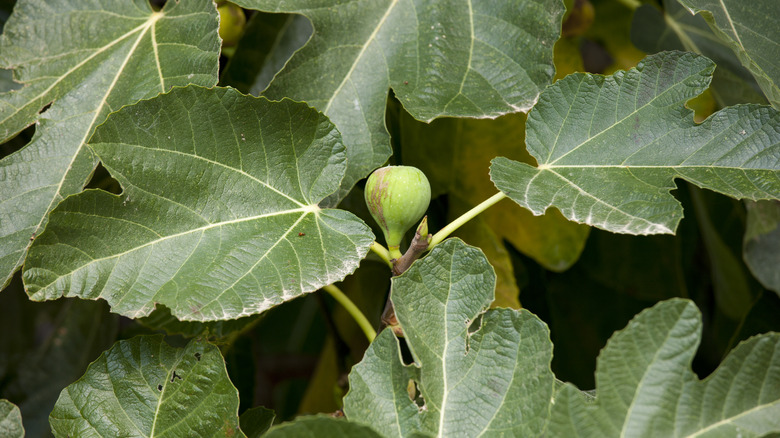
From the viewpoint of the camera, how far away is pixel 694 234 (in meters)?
1.20

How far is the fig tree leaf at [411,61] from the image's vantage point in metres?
0.69

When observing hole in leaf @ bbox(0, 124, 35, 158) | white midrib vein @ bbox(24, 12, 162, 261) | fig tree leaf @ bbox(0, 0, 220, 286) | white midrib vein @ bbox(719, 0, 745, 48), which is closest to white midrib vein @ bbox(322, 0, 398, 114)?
fig tree leaf @ bbox(0, 0, 220, 286)

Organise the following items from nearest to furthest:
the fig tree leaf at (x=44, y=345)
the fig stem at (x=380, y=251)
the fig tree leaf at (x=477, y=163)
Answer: the fig stem at (x=380, y=251) < the fig tree leaf at (x=477, y=163) < the fig tree leaf at (x=44, y=345)

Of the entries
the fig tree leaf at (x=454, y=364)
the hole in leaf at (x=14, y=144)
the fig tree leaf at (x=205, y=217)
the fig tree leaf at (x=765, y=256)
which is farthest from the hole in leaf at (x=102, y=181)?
the fig tree leaf at (x=765, y=256)

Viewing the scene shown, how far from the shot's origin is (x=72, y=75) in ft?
2.37

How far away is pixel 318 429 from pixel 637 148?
418 mm

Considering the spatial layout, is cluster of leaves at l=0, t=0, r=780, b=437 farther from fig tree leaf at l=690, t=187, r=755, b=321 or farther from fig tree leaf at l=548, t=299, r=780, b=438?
fig tree leaf at l=690, t=187, r=755, b=321

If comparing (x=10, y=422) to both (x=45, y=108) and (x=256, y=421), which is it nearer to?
(x=256, y=421)

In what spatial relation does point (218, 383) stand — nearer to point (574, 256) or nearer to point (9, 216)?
point (9, 216)

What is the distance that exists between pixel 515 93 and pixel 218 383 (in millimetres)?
431

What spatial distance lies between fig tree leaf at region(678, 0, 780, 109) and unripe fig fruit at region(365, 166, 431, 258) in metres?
Result: 0.36

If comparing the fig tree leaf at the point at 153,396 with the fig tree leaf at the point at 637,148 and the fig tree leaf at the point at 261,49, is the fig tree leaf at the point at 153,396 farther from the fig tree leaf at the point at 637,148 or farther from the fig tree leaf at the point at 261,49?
the fig tree leaf at the point at 261,49

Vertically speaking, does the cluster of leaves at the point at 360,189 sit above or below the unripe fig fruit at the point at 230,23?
below

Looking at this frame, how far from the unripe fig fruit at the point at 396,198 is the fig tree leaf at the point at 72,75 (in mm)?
216
